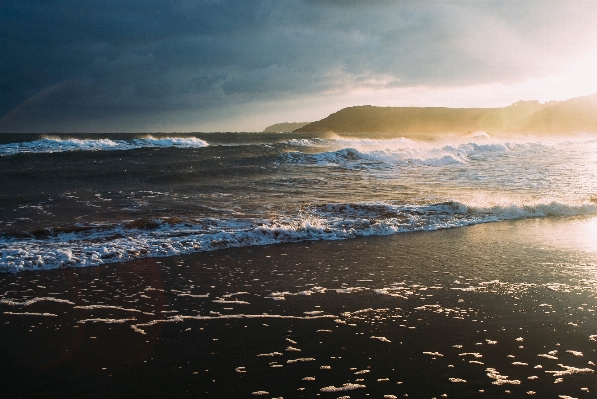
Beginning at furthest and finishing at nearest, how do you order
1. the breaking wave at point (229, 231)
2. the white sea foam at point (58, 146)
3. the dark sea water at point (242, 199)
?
the white sea foam at point (58, 146) < the dark sea water at point (242, 199) < the breaking wave at point (229, 231)

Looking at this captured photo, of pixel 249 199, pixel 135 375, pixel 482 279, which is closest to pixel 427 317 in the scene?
pixel 482 279

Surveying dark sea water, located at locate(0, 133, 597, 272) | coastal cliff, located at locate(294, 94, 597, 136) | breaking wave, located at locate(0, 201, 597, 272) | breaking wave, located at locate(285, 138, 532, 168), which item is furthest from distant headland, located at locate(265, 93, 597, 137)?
breaking wave, located at locate(0, 201, 597, 272)

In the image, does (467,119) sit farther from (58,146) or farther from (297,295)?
(297,295)

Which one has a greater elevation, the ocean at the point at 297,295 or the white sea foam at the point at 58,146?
the white sea foam at the point at 58,146

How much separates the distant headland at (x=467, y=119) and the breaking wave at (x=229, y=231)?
8667 cm

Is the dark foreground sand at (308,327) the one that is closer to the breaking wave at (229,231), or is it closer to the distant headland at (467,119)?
the breaking wave at (229,231)

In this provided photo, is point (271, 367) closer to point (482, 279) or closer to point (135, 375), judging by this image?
point (135, 375)

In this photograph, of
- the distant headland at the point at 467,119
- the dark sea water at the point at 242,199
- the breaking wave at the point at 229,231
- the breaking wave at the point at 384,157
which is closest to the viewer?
the breaking wave at the point at 229,231

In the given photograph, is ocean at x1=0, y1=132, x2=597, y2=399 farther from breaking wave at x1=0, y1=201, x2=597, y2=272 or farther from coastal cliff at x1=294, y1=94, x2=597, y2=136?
coastal cliff at x1=294, y1=94, x2=597, y2=136

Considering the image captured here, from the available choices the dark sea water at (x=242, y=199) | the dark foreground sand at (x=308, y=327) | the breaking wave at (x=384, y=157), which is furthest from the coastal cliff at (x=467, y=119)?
the dark foreground sand at (x=308, y=327)

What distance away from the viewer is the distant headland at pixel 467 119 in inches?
3789

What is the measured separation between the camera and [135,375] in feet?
12.0

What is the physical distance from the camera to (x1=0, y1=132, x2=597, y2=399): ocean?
3.64m

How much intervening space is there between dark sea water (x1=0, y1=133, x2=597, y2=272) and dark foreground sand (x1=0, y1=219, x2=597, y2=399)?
1526 mm
